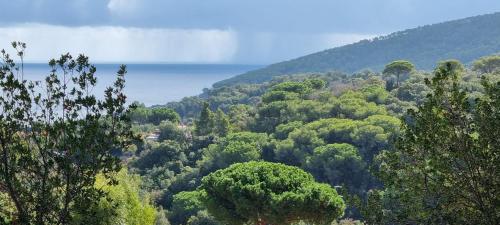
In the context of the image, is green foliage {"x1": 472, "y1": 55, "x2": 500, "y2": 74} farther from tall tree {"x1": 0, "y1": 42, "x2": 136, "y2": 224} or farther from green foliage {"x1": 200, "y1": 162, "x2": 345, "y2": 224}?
tall tree {"x1": 0, "y1": 42, "x2": 136, "y2": 224}

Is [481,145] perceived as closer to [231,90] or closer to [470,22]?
[231,90]

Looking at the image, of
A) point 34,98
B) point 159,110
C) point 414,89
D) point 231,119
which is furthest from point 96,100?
point 159,110

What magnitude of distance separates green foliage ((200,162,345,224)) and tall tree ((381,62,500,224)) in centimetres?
1430

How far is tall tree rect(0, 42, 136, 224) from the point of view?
6973 mm

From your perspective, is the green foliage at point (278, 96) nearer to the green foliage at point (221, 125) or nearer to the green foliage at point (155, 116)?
the green foliage at point (221, 125)

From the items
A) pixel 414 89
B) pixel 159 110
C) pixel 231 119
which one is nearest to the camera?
pixel 414 89

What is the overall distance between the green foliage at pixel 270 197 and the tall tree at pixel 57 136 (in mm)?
15383

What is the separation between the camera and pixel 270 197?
73.8 ft

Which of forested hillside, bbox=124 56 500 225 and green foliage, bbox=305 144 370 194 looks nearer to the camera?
forested hillside, bbox=124 56 500 225

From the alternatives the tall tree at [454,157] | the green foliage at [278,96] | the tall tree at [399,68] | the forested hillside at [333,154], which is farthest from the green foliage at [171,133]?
the tall tree at [454,157]

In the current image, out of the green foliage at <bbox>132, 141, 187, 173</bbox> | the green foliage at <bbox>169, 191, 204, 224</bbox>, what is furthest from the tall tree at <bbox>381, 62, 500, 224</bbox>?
the green foliage at <bbox>132, 141, 187, 173</bbox>

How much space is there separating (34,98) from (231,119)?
233ft

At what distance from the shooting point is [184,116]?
14000 centimetres

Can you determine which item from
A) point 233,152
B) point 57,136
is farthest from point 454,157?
point 233,152
